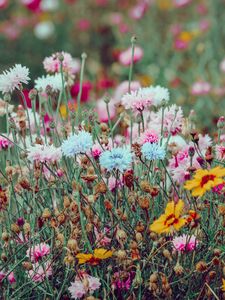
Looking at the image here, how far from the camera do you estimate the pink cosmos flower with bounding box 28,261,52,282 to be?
1.72m

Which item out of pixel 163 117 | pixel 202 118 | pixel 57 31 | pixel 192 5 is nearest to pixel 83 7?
pixel 57 31

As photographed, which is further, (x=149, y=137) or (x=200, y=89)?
(x=200, y=89)

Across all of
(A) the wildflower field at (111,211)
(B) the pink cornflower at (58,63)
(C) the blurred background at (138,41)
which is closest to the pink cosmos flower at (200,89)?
(C) the blurred background at (138,41)

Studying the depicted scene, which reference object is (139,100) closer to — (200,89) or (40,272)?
(40,272)

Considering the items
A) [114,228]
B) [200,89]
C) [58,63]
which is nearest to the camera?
[114,228]

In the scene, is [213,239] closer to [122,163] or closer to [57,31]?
[122,163]

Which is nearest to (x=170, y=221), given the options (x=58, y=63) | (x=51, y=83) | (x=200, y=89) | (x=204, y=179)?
(x=204, y=179)

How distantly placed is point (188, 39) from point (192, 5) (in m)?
1.42

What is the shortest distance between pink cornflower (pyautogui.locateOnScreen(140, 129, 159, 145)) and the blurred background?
5.30 feet

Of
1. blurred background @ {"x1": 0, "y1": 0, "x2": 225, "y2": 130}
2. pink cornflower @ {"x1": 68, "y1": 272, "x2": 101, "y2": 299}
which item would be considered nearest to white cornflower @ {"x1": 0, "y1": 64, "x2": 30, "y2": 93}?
pink cornflower @ {"x1": 68, "y1": 272, "x2": 101, "y2": 299}

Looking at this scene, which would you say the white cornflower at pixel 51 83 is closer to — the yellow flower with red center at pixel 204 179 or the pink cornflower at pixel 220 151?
the pink cornflower at pixel 220 151

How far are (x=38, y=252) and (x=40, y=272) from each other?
2.0 inches

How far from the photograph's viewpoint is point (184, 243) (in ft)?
5.67

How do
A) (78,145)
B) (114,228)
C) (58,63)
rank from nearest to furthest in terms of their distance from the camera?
1. (78,145)
2. (114,228)
3. (58,63)
